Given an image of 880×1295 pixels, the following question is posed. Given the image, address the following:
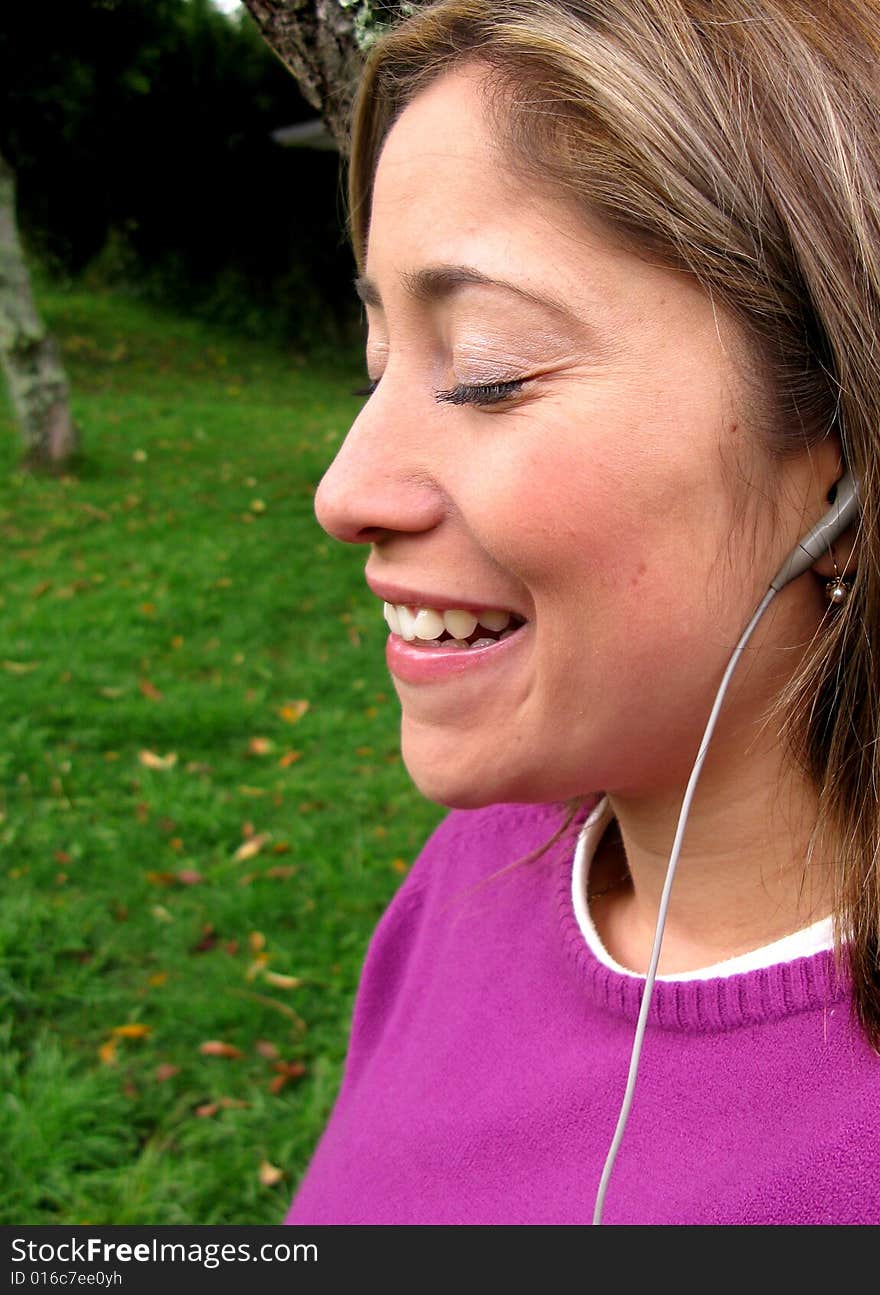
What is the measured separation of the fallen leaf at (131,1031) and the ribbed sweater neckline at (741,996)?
8.28 ft

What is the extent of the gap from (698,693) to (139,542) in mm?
6832

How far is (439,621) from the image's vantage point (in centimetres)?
146

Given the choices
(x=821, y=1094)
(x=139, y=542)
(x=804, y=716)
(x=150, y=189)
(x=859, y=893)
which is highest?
(x=804, y=716)

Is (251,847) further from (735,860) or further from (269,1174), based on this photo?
(735,860)

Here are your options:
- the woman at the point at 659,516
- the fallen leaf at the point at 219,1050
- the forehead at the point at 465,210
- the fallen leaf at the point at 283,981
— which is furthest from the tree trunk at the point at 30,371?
the forehead at the point at 465,210

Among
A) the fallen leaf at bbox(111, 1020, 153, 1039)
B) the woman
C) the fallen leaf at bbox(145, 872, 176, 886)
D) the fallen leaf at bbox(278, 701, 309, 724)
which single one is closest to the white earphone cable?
the woman

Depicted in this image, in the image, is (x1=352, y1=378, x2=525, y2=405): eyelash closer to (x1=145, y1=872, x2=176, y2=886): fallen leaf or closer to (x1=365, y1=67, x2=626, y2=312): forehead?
(x1=365, y1=67, x2=626, y2=312): forehead

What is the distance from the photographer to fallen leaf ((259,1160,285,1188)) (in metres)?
3.19

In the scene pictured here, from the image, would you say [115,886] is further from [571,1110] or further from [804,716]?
[804,716]

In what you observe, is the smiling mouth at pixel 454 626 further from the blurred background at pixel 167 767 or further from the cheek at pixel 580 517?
the blurred background at pixel 167 767

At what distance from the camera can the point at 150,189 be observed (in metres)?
15.6

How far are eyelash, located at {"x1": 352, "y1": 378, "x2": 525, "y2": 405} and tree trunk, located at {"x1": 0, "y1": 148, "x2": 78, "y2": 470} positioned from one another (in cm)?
828

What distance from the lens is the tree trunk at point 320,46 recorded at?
2.33 m
